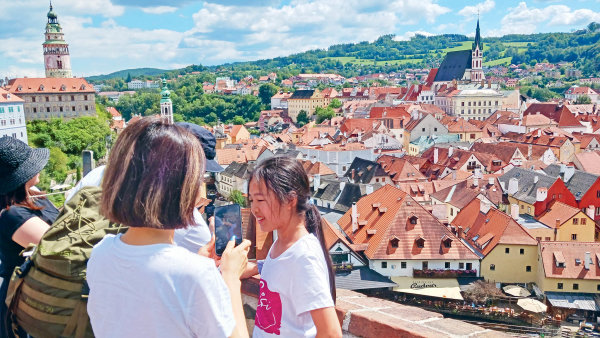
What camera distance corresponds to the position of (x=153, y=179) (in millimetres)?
1850

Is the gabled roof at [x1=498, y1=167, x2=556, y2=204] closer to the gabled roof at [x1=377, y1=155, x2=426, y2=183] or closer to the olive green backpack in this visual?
the gabled roof at [x1=377, y1=155, x2=426, y2=183]

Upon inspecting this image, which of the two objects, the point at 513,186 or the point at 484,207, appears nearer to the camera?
the point at 484,207

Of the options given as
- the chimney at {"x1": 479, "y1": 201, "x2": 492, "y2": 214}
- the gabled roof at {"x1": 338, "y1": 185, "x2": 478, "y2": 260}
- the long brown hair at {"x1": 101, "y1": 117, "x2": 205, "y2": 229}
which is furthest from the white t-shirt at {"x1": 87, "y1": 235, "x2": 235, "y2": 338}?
the chimney at {"x1": 479, "y1": 201, "x2": 492, "y2": 214}

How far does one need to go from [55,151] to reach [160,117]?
43.6 m

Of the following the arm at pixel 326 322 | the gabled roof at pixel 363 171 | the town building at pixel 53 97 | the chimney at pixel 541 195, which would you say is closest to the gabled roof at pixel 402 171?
the gabled roof at pixel 363 171

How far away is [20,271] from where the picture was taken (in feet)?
7.76

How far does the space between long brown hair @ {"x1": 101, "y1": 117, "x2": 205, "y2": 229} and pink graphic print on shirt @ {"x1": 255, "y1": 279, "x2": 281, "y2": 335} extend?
0.71m

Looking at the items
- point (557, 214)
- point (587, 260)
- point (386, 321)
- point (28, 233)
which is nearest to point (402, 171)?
point (557, 214)

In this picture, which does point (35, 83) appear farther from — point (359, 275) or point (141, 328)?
point (141, 328)

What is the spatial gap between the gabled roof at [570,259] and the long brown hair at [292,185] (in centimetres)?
1972

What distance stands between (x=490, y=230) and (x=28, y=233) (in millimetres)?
21660

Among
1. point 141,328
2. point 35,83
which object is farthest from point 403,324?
point 35,83

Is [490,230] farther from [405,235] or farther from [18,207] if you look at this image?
[18,207]

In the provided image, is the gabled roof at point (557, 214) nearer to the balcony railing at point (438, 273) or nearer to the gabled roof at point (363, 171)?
the balcony railing at point (438, 273)
